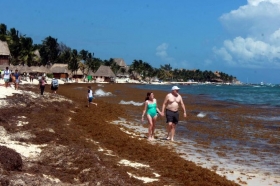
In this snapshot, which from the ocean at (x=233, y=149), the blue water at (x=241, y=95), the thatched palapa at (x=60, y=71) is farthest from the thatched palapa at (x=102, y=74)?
the ocean at (x=233, y=149)

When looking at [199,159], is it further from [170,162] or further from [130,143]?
[130,143]

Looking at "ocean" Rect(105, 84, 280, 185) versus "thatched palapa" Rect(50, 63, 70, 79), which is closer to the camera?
"ocean" Rect(105, 84, 280, 185)

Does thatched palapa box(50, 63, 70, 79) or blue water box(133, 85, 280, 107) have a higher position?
thatched palapa box(50, 63, 70, 79)

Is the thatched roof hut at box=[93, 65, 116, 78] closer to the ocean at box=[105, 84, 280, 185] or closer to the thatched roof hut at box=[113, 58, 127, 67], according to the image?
the thatched roof hut at box=[113, 58, 127, 67]

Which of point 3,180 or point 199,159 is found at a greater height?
point 3,180

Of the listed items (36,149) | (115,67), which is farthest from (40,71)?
(36,149)

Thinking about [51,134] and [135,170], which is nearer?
[135,170]


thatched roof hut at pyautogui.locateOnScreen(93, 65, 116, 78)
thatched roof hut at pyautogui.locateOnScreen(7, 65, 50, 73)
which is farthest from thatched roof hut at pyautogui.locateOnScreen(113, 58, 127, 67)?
thatched roof hut at pyautogui.locateOnScreen(7, 65, 50, 73)

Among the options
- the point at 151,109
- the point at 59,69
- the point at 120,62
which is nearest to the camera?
the point at 151,109

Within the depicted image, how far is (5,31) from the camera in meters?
71.4

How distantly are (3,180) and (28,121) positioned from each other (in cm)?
681

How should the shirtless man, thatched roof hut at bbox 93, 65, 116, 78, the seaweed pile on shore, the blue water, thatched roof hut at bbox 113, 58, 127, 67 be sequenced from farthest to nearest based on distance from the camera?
thatched roof hut at bbox 113, 58, 127, 67 → thatched roof hut at bbox 93, 65, 116, 78 → the blue water → the shirtless man → the seaweed pile on shore

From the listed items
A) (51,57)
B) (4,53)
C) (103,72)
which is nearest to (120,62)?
(103,72)

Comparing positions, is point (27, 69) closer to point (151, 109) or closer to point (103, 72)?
point (103, 72)
